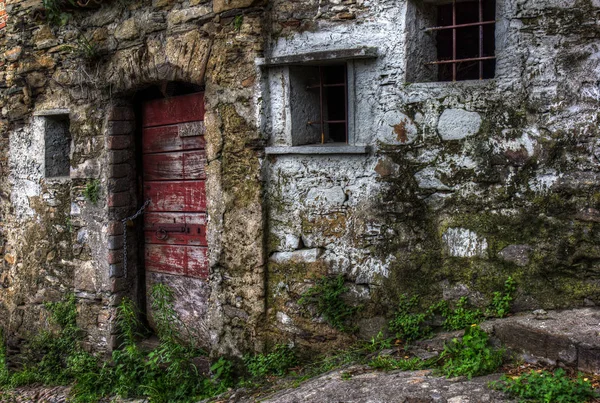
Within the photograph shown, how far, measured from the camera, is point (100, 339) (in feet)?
17.1

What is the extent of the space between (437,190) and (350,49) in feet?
3.42

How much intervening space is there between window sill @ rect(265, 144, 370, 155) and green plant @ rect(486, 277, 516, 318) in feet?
3.84

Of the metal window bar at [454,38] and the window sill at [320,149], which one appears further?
the window sill at [320,149]

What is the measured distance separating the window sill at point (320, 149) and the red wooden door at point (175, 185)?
93 centimetres

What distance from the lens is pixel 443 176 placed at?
361 cm

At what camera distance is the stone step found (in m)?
2.90

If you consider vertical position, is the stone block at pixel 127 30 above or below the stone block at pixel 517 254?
above

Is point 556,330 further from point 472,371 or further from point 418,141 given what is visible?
point 418,141

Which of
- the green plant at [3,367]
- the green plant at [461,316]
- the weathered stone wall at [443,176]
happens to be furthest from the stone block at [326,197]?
the green plant at [3,367]

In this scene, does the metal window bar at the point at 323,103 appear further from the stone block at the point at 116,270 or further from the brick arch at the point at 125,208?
the stone block at the point at 116,270

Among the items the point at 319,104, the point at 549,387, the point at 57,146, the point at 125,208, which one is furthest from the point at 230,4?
the point at 549,387

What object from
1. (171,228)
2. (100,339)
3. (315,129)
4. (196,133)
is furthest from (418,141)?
(100,339)

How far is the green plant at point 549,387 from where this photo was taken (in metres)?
2.65

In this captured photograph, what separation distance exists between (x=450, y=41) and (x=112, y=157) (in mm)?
2966
